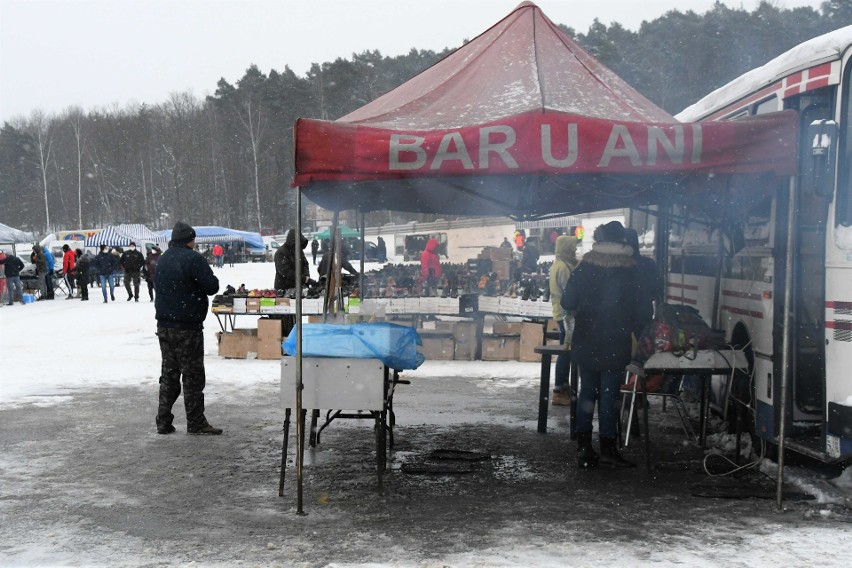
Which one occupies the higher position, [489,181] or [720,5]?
[720,5]

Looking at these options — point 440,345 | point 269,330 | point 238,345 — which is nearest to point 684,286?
point 440,345

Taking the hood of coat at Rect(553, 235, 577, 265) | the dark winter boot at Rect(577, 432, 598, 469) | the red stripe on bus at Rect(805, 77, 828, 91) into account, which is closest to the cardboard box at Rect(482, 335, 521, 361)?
the hood of coat at Rect(553, 235, 577, 265)

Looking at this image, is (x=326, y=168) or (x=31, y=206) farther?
(x=31, y=206)

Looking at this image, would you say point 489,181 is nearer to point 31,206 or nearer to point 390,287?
point 390,287

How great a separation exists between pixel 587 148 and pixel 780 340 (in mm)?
2220

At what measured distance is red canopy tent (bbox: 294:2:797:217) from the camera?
5723 millimetres

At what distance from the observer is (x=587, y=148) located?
5.73 m

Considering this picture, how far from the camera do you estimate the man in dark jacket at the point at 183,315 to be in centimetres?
838

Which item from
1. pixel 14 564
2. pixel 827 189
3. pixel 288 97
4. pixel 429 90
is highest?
pixel 288 97

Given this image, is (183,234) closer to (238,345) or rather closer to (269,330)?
(269,330)

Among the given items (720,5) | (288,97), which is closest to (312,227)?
(288,97)

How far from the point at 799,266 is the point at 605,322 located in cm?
147

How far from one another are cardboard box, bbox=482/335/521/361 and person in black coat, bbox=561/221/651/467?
672 centimetres

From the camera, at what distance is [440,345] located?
14.0 metres
